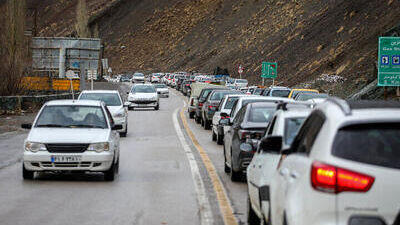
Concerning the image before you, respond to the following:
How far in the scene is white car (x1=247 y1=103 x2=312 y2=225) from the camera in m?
7.38

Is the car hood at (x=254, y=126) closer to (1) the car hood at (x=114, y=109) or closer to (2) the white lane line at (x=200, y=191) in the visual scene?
(2) the white lane line at (x=200, y=191)

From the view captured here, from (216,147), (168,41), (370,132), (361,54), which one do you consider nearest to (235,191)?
(370,132)

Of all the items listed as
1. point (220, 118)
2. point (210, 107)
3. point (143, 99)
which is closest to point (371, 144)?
point (220, 118)

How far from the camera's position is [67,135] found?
1443 cm

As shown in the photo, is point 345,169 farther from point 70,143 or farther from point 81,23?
point 81,23

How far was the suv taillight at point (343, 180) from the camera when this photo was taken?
5.00 meters

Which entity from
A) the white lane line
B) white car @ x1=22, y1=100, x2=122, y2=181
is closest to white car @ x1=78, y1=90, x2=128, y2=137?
the white lane line

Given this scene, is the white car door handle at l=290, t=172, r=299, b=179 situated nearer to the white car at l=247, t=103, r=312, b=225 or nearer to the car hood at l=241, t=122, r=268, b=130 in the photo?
the white car at l=247, t=103, r=312, b=225

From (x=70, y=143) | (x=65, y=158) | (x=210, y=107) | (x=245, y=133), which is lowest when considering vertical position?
(x=210, y=107)

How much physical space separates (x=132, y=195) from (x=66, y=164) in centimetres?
210

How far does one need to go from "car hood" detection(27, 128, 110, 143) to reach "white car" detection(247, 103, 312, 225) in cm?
543

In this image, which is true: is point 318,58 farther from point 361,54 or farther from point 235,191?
point 235,191

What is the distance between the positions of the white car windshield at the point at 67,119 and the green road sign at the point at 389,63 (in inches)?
647

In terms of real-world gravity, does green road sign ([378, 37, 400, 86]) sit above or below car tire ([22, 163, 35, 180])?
above
